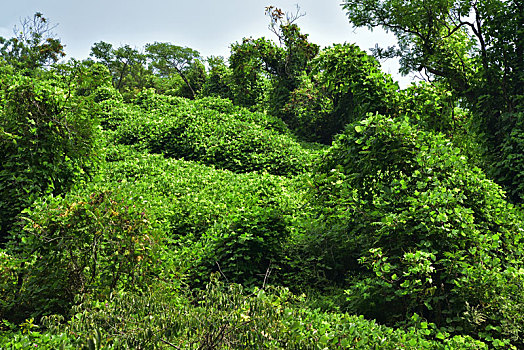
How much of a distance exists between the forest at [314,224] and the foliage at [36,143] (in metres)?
0.03

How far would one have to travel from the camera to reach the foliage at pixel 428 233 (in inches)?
142

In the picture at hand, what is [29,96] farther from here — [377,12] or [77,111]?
[377,12]

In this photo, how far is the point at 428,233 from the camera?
4031 millimetres

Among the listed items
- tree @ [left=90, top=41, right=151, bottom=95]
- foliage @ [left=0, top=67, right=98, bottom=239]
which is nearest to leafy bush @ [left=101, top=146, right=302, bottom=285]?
foliage @ [left=0, top=67, right=98, bottom=239]

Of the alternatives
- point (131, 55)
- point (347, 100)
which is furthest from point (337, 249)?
point (131, 55)

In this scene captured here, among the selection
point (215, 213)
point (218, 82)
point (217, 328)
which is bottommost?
point (217, 328)

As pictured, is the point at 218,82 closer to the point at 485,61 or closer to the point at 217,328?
the point at 485,61

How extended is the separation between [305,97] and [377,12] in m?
7.85

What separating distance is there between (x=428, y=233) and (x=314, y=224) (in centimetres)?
241

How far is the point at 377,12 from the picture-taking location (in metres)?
8.18

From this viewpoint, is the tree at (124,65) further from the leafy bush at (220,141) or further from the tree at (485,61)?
the tree at (485,61)

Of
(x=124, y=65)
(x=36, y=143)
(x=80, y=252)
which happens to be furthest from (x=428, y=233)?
(x=124, y=65)

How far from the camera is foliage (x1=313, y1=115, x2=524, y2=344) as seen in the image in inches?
142

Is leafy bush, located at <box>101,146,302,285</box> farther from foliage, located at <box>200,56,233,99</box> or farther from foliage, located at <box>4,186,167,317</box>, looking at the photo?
foliage, located at <box>200,56,233,99</box>
